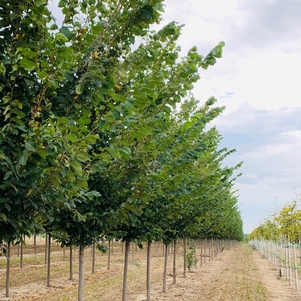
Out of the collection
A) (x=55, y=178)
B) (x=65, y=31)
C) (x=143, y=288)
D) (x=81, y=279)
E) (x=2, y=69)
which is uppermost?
(x=65, y=31)

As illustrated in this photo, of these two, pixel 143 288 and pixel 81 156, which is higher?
pixel 81 156

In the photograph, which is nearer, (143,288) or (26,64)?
(26,64)

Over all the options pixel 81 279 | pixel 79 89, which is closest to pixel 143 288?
pixel 81 279

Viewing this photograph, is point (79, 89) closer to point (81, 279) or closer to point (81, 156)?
point (81, 156)

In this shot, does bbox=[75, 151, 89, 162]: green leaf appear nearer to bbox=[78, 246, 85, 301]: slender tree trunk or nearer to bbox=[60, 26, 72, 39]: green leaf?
bbox=[60, 26, 72, 39]: green leaf

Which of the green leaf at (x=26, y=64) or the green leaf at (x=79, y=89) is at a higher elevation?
the green leaf at (x=26, y=64)

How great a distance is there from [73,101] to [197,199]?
9462mm

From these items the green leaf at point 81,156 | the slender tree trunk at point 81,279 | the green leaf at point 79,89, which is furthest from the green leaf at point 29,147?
the slender tree trunk at point 81,279

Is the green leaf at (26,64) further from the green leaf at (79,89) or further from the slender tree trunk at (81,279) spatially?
the slender tree trunk at (81,279)

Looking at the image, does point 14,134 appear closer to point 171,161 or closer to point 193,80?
point 193,80

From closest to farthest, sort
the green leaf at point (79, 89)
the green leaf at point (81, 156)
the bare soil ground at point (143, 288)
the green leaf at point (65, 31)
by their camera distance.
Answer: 1. the green leaf at point (81, 156)
2. the green leaf at point (79, 89)
3. the green leaf at point (65, 31)
4. the bare soil ground at point (143, 288)

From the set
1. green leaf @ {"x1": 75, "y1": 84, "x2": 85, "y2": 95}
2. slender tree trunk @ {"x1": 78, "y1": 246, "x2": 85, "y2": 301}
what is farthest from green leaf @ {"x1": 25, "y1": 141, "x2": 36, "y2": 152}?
slender tree trunk @ {"x1": 78, "y1": 246, "x2": 85, "y2": 301}

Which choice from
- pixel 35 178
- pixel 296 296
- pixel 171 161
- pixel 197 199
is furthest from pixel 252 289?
pixel 35 178

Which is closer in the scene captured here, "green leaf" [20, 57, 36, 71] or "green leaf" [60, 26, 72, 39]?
"green leaf" [20, 57, 36, 71]
